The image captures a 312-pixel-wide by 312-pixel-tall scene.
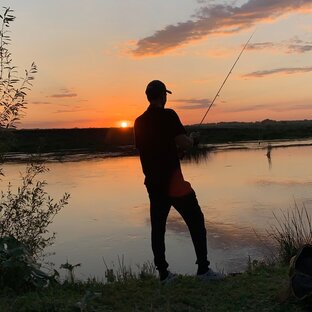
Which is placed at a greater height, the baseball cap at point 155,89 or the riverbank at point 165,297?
the baseball cap at point 155,89

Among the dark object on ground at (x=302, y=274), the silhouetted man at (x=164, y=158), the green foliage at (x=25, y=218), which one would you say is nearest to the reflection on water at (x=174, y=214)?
the green foliage at (x=25, y=218)

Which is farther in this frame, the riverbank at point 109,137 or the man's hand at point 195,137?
the riverbank at point 109,137

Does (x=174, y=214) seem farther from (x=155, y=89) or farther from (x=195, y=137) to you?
(x=155, y=89)

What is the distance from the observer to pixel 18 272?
4.27 meters

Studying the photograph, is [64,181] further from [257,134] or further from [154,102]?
[257,134]

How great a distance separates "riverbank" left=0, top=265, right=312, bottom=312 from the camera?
3682 millimetres

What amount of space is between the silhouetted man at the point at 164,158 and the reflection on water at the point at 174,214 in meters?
2.66

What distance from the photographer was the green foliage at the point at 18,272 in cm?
425

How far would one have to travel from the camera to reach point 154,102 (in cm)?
420

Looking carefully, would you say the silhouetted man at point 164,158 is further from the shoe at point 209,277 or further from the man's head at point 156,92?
the shoe at point 209,277

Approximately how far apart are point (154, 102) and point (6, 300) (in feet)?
6.77

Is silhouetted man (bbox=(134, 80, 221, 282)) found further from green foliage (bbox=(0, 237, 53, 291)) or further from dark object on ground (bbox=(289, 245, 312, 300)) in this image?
green foliage (bbox=(0, 237, 53, 291))

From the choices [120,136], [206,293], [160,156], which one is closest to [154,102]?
[160,156]

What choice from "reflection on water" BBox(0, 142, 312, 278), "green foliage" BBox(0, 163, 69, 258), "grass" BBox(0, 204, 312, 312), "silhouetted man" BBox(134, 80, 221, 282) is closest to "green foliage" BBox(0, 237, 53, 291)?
"grass" BBox(0, 204, 312, 312)
